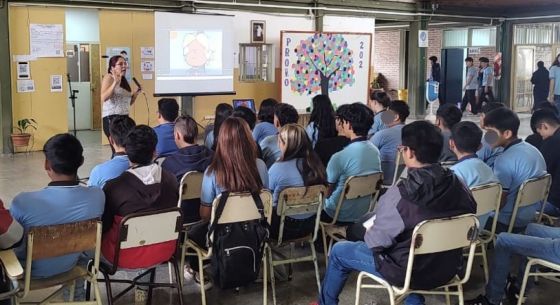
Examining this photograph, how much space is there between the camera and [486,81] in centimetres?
1503

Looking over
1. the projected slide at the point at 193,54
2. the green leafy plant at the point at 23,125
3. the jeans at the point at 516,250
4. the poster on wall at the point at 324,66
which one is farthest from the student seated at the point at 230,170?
the poster on wall at the point at 324,66

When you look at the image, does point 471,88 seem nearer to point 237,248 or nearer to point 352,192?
point 352,192

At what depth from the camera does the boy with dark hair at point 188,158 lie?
3.62 meters

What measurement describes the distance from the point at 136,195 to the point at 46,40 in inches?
271

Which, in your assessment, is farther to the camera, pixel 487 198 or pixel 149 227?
pixel 487 198

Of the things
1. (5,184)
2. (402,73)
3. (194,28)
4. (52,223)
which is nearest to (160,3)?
(194,28)

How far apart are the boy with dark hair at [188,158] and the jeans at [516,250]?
1763 mm

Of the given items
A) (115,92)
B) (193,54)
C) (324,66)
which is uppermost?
(193,54)

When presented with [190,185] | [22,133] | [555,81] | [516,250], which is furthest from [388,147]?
[555,81]

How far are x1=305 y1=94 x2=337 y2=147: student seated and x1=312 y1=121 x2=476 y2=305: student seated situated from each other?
1.97m

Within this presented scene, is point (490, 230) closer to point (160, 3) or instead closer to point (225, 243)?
point (225, 243)

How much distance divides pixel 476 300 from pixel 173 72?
22.1ft

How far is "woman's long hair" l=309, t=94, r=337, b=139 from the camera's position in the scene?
482cm

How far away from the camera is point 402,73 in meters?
16.6
